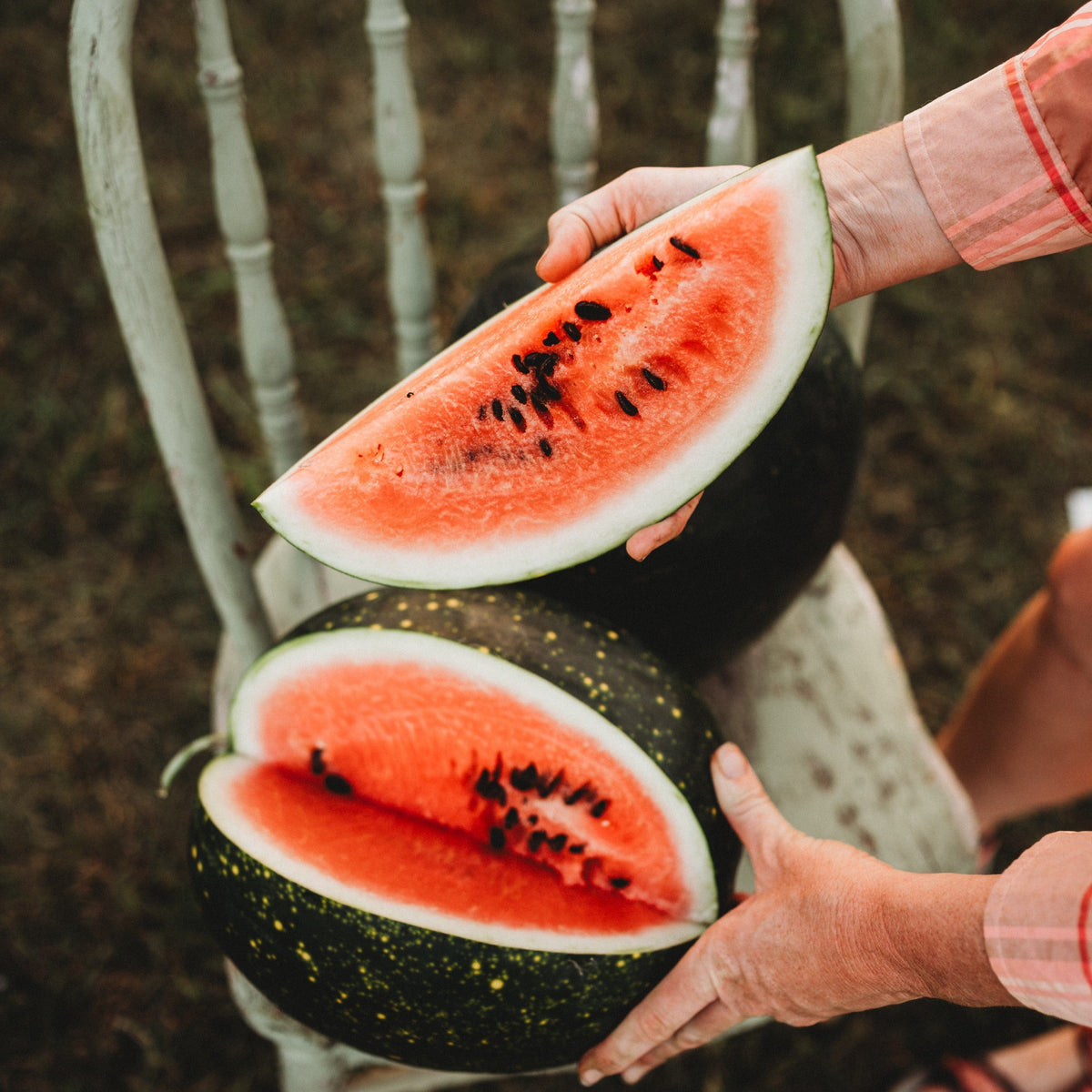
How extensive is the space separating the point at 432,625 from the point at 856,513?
4.11 ft

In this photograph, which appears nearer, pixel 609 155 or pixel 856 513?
pixel 856 513

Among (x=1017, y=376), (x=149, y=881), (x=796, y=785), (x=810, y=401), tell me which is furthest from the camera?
(x=1017, y=376)

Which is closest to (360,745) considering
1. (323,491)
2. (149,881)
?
(323,491)

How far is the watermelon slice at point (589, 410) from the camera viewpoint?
26.6 inches

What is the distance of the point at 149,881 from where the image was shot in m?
1.36

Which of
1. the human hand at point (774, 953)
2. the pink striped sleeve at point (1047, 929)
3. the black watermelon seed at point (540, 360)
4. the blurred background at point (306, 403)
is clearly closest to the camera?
the pink striped sleeve at point (1047, 929)

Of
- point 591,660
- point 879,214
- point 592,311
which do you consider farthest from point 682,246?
point 591,660

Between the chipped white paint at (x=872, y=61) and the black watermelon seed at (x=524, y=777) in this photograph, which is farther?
the chipped white paint at (x=872, y=61)

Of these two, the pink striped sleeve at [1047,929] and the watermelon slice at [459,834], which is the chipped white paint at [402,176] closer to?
the watermelon slice at [459,834]

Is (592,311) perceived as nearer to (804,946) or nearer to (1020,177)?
(1020,177)

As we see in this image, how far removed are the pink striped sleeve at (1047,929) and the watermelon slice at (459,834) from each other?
226 millimetres

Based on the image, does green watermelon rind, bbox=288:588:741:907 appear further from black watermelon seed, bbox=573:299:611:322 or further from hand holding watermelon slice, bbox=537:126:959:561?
black watermelon seed, bbox=573:299:611:322

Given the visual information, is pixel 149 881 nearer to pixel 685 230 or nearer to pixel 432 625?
pixel 432 625

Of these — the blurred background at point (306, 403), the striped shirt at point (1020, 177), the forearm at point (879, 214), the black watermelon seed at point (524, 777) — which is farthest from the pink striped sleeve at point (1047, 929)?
the blurred background at point (306, 403)
